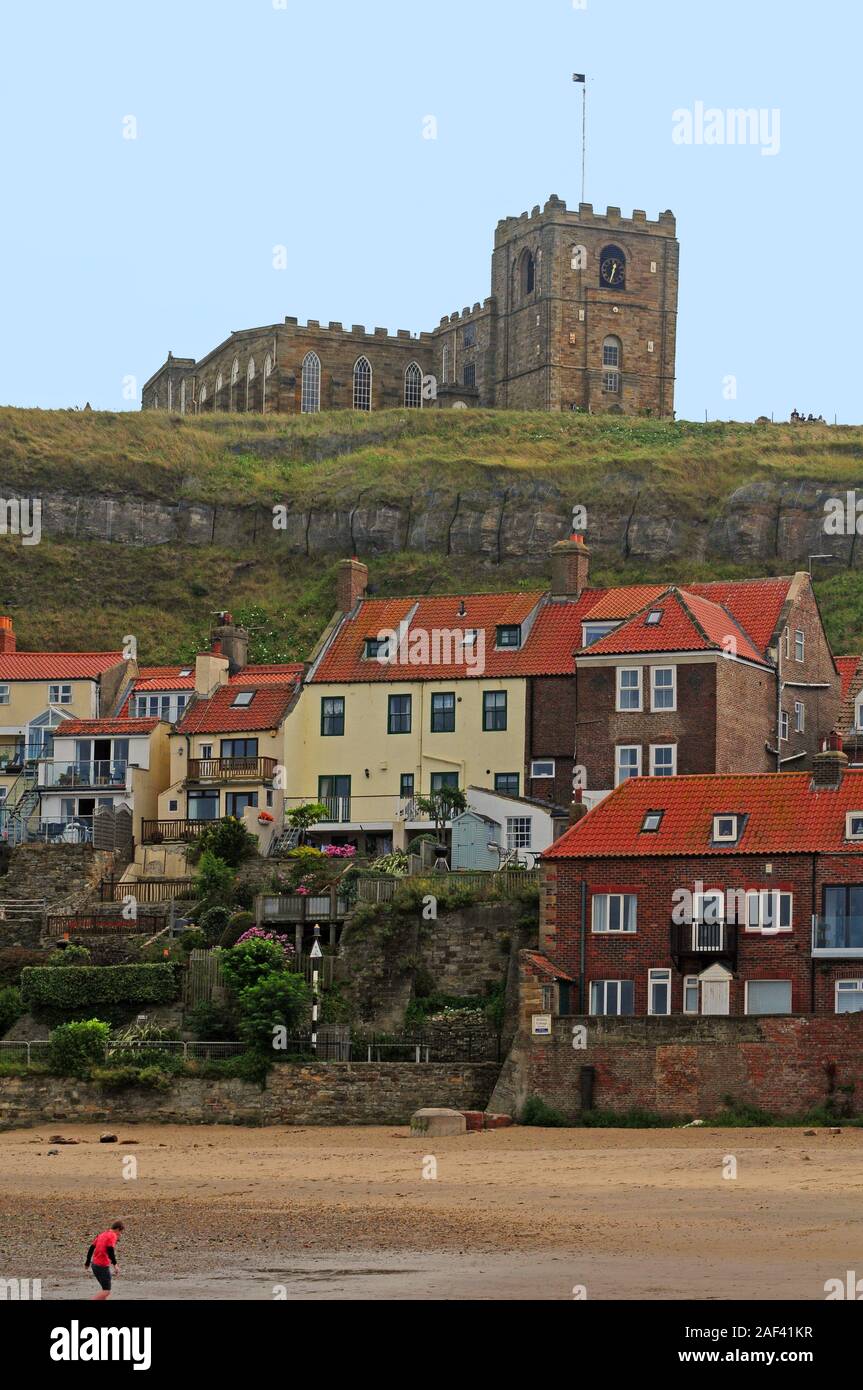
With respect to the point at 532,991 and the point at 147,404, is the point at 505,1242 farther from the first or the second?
Answer: the point at 147,404

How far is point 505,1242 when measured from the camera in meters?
38.6

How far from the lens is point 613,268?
131750mm

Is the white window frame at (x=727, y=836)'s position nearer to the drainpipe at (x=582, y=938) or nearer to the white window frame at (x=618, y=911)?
the white window frame at (x=618, y=911)

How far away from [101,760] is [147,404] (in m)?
79.6

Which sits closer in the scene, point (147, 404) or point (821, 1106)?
point (821, 1106)

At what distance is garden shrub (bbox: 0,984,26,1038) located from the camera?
6372 centimetres

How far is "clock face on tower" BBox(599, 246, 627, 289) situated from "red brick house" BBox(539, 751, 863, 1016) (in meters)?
74.9

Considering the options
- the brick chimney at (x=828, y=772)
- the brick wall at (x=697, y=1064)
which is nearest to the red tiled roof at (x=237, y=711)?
the brick chimney at (x=828, y=772)

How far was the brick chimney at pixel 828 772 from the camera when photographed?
59.8 meters

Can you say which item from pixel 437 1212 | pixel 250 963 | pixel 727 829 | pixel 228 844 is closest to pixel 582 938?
pixel 727 829

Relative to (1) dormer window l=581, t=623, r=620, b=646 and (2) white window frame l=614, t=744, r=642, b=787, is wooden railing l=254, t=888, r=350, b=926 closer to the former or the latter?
(2) white window frame l=614, t=744, r=642, b=787

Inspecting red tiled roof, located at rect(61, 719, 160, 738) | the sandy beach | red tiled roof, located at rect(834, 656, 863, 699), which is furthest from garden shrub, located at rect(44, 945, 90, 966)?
red tiled roof, located at rect(834, 656, 863, 699)

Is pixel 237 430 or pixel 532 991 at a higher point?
pixel 237 430
